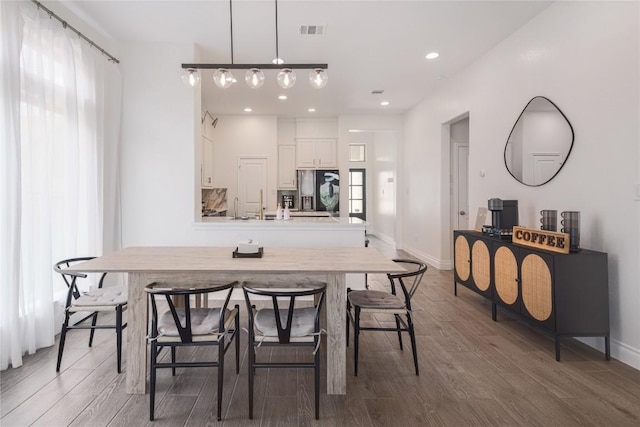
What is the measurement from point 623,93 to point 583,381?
205cm

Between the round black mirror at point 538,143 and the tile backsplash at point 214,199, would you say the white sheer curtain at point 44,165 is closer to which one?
the tile backsplash at point 214,199

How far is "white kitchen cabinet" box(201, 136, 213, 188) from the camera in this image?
575 cm

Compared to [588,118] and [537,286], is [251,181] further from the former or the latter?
[588,118]

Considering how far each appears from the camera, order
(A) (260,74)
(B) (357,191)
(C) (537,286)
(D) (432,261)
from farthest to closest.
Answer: (B) (357,191) < (D) (432,261) < (C) (537,286) < (A) (260,74)

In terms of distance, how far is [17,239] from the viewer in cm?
235

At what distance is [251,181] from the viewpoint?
22.4ft

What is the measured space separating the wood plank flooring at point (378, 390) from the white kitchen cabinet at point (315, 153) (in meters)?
4.66

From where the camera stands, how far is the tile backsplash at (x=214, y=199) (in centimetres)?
645

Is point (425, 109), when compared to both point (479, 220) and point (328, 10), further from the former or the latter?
point (328, 10)

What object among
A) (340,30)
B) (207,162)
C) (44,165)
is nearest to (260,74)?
(340,30)

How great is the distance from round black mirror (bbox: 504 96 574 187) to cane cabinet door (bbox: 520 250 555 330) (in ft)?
2.92

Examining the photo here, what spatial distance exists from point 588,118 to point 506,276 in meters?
1.48

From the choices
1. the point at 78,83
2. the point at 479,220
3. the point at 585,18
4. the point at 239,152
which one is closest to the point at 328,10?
the point at 585,18

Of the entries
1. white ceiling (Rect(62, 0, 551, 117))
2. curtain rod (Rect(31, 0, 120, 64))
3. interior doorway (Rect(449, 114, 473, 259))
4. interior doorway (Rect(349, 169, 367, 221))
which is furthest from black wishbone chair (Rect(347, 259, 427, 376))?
interior doorway (Rect(349, 169, 367, 221))
